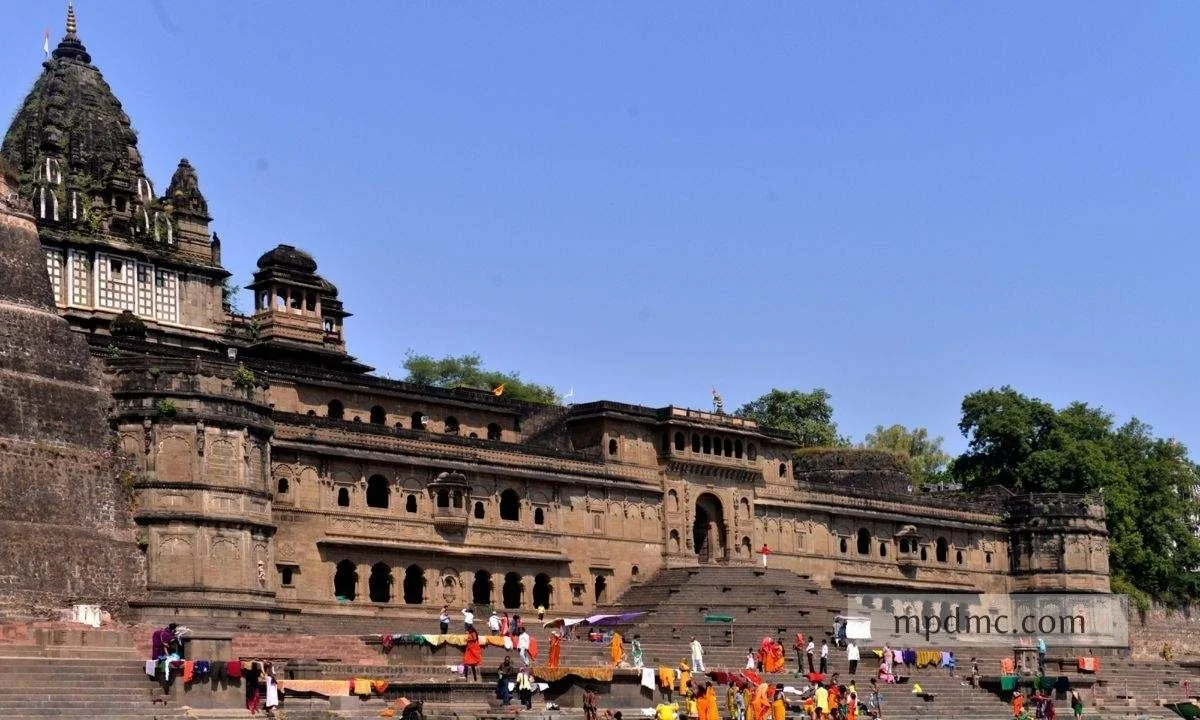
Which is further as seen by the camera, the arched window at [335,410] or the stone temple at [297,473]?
the arched window at [335,410]

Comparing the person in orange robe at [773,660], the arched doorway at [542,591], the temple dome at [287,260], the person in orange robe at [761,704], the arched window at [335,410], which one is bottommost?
the person in orange robe at [761,704]

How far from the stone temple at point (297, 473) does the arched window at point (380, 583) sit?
0.21 feet

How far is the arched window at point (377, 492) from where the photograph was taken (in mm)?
52094

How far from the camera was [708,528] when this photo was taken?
63250mm

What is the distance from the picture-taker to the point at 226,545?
146 ft

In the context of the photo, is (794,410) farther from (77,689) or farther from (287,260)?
(77,689)

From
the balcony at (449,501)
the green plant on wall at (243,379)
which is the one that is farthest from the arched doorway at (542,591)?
the green plant on wall at (243,379)

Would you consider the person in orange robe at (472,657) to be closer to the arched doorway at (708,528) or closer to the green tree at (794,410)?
the arched doorway at (708,528)

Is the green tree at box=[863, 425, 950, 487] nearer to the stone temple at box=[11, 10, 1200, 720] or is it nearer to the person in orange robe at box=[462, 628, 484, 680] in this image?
the stone temple at box=[11, 10, 1200, 720]

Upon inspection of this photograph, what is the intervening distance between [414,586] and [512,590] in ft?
12.0

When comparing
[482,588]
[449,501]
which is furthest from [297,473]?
[482,588]

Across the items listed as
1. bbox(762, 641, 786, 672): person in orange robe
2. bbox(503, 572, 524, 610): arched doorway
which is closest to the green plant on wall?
bbox(503, 572, 524, 610): arched doorway

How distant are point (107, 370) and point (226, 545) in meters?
5.28

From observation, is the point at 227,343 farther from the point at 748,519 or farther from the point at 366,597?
the point at 748,519
